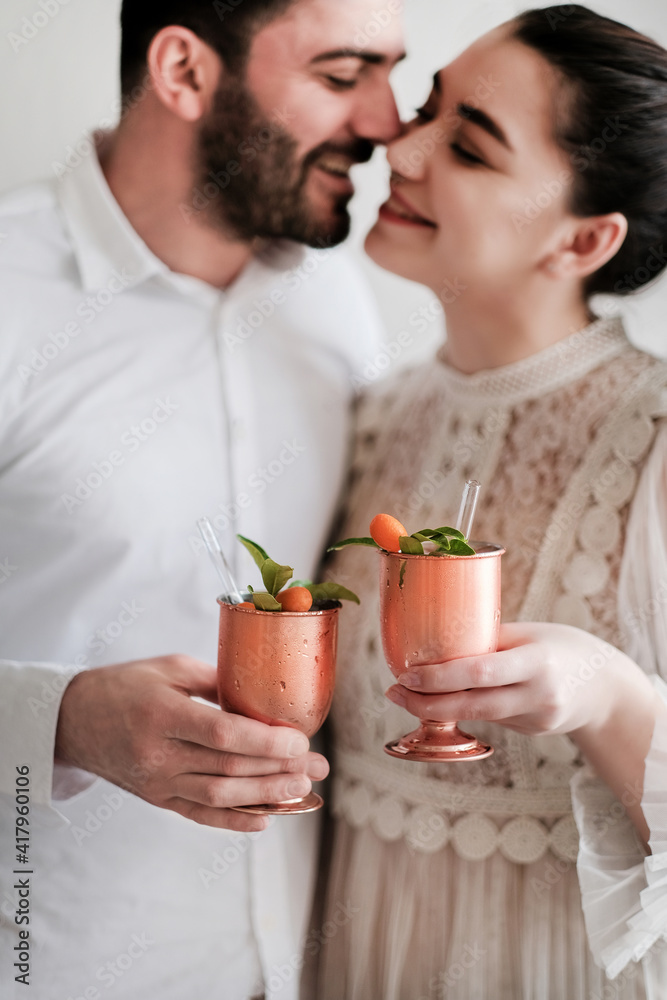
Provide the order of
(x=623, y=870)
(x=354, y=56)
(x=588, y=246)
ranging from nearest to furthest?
(x=623, y=870), (x=588, y=246), (x=354, y=56)

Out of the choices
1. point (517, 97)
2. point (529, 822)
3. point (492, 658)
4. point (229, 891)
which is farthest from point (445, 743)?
point (517, 97)

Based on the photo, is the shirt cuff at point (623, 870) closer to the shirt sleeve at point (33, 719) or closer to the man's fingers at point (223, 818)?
the man's fingers at point (223, 818)

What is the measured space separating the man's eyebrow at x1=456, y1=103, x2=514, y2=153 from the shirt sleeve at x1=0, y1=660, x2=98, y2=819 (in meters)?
1.03

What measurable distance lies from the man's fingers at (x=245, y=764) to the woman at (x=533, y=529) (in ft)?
0.48

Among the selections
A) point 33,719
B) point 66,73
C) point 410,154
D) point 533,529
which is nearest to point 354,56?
point 410,154

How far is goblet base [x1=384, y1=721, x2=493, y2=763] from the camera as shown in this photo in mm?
1068

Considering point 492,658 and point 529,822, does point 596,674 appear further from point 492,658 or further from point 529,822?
point 529,822

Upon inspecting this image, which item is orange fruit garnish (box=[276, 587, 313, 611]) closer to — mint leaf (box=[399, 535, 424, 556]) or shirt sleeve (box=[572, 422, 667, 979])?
mint leaf (box=[399, 535, 424, 556])

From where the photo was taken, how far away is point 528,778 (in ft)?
4.21

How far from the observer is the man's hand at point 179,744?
1.02 metres

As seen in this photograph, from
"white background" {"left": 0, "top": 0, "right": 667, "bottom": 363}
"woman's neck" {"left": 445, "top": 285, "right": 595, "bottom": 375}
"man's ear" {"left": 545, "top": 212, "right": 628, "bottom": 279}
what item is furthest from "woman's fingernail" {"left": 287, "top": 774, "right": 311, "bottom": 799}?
"white background" {"left": 0, "top": 0, "right": 667, "bottom": 363}

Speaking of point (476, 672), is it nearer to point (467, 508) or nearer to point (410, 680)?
point (410, 680)

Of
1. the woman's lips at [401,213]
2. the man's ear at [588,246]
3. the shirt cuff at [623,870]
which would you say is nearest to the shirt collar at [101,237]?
the woman's lips at [401,213]

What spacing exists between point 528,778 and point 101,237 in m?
1.12
